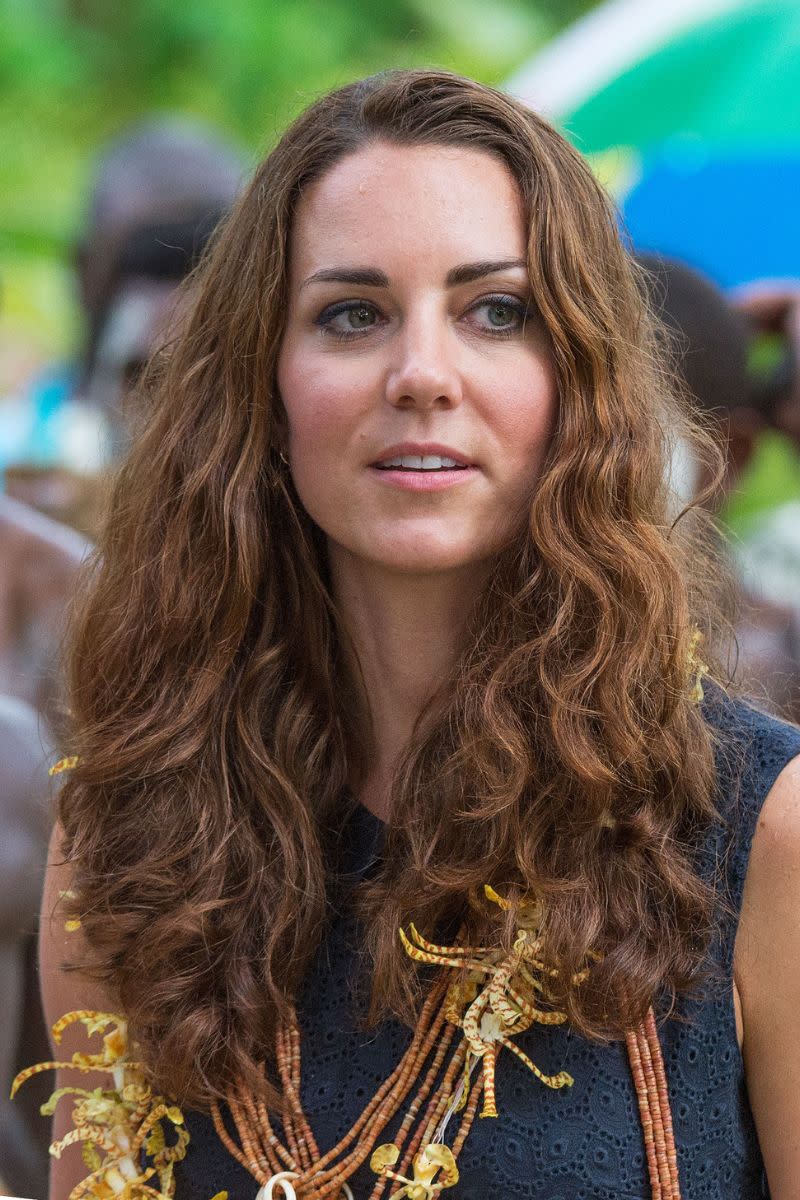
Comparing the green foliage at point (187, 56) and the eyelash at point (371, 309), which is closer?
the eyelash at point (371, 309)

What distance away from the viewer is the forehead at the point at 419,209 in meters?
2.03

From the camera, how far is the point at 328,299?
209 centimetres

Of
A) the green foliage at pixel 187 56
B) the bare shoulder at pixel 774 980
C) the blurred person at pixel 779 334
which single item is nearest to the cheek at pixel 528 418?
the bare shoulder at pixel 774 980

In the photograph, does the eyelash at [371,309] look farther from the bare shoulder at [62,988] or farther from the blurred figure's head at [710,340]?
the blurred figure's head at [710,340]

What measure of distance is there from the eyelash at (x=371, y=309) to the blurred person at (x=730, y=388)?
5.83 feet

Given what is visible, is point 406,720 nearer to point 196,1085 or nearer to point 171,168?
point 196,1085

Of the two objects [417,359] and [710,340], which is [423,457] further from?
[710,340]

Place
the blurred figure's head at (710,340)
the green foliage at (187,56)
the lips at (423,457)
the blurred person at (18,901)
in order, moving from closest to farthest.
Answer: the lips at (423,457)
the blurred person at (18,901)
the blurred figure's head at (710,340)
the green foliage at (187,56)

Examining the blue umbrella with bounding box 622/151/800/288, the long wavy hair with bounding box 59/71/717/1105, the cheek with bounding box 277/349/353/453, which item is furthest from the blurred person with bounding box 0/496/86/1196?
the blue umbrella with bounding box 622/151/800/288

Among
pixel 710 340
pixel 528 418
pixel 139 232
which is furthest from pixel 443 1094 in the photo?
pixel 139 232

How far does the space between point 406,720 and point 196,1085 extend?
516 millimetres

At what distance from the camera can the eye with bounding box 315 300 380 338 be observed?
6.79 feet

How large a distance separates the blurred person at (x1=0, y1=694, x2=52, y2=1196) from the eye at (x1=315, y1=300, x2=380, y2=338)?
1.28 m

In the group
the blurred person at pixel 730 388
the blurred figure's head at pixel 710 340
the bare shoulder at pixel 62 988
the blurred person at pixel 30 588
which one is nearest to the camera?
the bare shoulder at pixel 62 988
